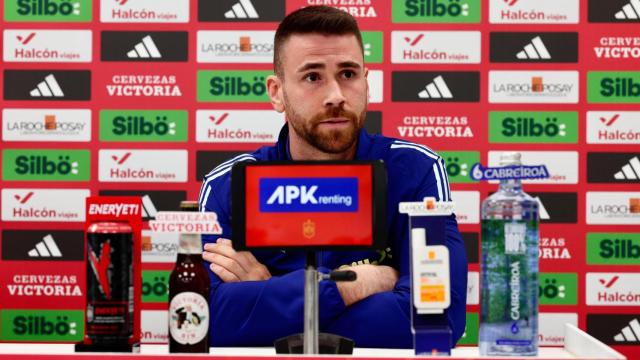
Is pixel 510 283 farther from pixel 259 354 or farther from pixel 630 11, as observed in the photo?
pixel 630 11

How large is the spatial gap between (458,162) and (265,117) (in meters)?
0.90

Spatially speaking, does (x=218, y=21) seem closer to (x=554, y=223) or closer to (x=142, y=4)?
(x=142, y=4)

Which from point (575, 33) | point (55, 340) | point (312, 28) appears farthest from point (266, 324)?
point (575, 33)

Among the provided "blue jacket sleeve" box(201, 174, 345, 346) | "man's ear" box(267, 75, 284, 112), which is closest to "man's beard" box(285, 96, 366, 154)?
"man's ear" box(267, 75, 284, 112)

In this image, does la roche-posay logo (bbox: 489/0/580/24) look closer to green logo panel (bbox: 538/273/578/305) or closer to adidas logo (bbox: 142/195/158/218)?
green logo panel (bbox: 538/273/578/305)

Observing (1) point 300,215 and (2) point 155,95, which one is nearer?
(1) point 300,215

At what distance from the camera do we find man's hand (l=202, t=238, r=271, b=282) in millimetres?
1665

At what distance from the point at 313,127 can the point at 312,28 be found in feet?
0.85

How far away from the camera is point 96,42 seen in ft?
11.4

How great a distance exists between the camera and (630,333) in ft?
10.9

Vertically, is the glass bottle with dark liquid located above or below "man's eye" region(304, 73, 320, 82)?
below

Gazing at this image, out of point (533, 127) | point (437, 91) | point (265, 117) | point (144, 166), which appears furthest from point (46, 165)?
point (533, 127)

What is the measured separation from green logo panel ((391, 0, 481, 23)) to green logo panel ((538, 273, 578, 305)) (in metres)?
1.21

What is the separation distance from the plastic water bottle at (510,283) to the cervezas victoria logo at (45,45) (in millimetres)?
2839
